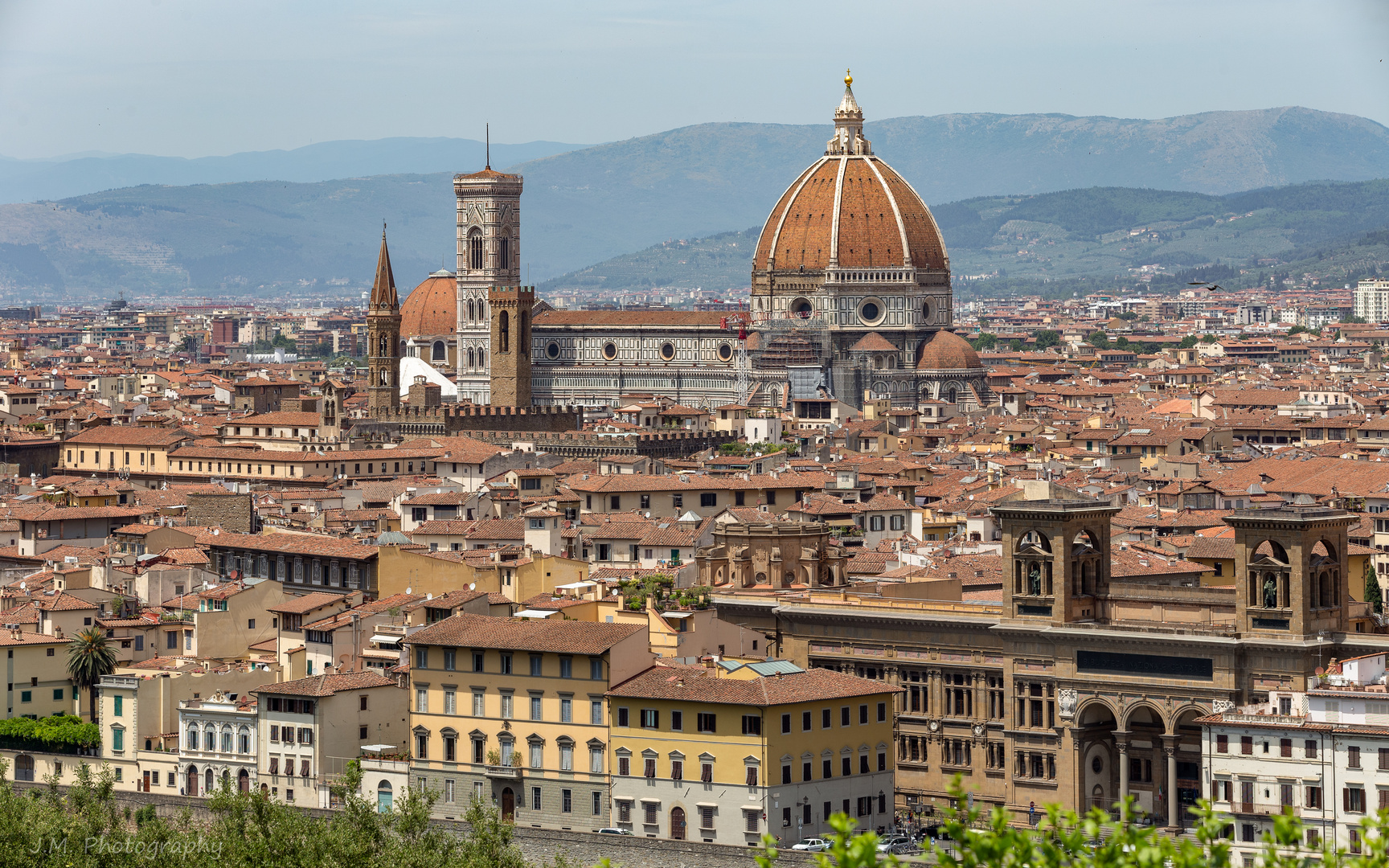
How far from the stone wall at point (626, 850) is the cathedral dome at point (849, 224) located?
374 feet

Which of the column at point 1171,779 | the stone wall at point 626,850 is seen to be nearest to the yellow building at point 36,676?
the stone wall at point 626,850

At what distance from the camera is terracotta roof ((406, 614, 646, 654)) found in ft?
165

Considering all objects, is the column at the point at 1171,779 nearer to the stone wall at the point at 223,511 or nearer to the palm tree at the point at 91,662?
the palm tree at the point at 91,662

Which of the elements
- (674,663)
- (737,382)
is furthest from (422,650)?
(737,382)

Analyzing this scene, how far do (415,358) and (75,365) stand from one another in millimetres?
45666

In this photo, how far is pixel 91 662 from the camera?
191 ft

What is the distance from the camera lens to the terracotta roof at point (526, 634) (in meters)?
50.3

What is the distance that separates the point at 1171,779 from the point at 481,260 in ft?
397

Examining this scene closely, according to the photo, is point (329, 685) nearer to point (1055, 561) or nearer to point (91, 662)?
point (91, 662)

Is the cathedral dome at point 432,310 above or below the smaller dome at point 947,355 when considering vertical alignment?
above

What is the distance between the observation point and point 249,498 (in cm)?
8331

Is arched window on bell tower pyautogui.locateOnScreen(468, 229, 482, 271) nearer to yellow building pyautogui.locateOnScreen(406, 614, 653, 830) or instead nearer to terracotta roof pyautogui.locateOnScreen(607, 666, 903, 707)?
yellow building pyautogui.locateOnScreen(406, 614, 653, 830)

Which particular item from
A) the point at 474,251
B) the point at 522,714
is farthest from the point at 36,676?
the point at 474,251

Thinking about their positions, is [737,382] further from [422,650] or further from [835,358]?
[422,650]
